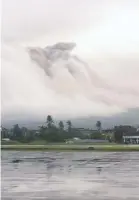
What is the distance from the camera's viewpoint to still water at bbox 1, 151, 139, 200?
14.0 feet

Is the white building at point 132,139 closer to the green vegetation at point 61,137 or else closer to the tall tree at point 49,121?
the green vegetation at point 61,137

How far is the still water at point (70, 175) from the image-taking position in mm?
4262

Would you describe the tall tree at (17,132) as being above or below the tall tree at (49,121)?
below

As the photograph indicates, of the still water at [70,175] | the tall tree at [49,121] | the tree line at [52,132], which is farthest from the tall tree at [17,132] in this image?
the tall tree at [49,121]

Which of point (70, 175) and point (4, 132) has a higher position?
point (4, 132)

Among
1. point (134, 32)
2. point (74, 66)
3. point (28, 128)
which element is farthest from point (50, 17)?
point (28, 128)

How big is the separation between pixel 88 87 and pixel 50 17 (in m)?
0.85

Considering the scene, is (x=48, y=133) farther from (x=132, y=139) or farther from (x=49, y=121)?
(x=132, y=139)

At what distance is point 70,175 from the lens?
4523 mm

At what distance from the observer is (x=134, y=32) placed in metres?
4.71

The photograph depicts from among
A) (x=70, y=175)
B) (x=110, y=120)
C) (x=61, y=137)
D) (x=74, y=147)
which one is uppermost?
(x=110, y=120)

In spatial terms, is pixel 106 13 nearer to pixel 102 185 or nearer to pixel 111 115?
pixel 111 115

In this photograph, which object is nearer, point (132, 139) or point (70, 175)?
point (70, 175)

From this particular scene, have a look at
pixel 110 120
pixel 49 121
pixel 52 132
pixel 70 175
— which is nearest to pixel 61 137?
pixel 52 132
